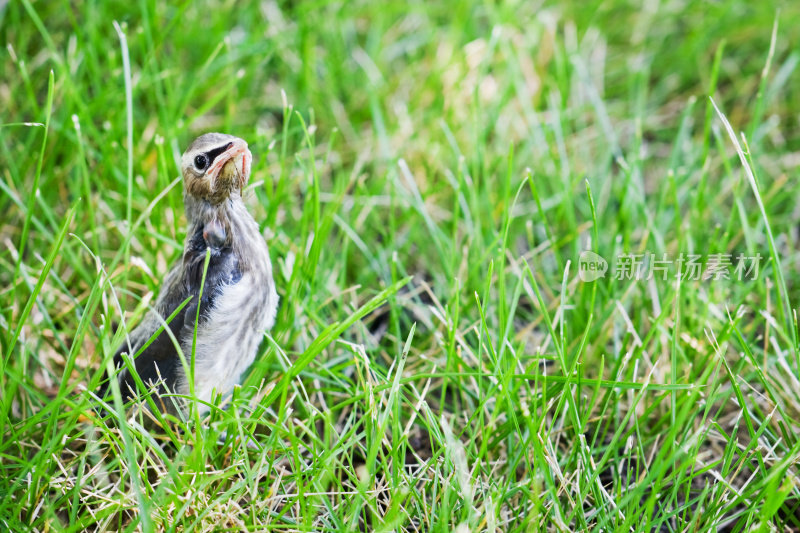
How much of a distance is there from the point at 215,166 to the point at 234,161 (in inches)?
2.5

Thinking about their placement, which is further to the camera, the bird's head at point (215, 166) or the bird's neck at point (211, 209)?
the bird's neck at point (211, 209)

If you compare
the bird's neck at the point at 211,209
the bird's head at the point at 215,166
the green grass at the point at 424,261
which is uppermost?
the bird's head at the point at 215,166

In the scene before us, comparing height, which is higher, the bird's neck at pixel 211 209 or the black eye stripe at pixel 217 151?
the black eye stripe at pixel 217 151

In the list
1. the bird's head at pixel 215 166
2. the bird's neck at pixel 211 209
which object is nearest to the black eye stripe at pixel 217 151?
the bird's head at pixel 215 166

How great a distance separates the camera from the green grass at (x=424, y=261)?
7.96ft

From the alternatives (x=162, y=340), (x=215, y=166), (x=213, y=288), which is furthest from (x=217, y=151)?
(x=162, y=340)

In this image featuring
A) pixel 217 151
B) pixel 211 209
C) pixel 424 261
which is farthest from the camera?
pixel 424 261

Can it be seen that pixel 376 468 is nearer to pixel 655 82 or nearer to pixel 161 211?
pixel 161 211

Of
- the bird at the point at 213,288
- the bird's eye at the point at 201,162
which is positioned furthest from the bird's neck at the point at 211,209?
the bird's eye at the point at 201,162

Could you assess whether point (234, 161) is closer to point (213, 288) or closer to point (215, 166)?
point (215, 166)

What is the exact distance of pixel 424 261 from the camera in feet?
11.9

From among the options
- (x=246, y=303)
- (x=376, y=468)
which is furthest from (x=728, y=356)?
(x=246, y=303)

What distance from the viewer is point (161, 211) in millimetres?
3285

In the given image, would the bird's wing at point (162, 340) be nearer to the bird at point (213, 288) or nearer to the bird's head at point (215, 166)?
the bird at point (213, 288)
